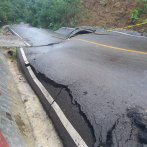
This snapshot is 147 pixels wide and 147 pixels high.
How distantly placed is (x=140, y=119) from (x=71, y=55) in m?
3.93

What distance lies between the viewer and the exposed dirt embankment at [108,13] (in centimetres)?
1025

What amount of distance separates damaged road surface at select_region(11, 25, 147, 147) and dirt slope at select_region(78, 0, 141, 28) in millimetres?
6188

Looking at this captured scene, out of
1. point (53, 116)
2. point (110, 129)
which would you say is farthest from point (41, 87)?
point (110, 129)

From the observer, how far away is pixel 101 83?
3387 mm

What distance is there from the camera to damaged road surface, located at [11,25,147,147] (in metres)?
2.22

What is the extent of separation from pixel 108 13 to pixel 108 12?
0.12m

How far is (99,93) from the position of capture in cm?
304

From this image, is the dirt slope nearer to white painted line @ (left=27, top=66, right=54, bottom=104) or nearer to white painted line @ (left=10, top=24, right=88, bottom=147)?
white painted line @ (left=27, top=66, right=54, bottom=104)

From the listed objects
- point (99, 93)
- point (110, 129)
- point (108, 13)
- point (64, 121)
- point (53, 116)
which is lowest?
point (53, 116)

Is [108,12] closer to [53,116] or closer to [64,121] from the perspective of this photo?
[53,116]

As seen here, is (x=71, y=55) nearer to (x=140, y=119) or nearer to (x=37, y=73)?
(x=37, y=73)

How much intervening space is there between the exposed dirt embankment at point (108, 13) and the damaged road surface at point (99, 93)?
6151mm

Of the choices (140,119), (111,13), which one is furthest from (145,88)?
(111,13)

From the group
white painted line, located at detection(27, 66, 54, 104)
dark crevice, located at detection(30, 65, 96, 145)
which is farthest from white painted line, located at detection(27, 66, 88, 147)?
dark crevice, located at detection(30, 65, 96, 145)
